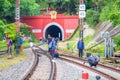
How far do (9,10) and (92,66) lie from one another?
155 ft

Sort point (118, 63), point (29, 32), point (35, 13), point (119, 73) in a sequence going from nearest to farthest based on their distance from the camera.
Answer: point (119, 73) → point (118, 63) → point (29, 32) → point (35, 13)

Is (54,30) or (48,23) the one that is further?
(54,30)

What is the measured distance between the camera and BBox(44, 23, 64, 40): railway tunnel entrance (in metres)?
78.8

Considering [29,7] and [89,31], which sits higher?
[29,7]

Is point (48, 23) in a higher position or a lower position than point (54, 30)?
higher

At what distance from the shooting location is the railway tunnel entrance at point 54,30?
78750 mm

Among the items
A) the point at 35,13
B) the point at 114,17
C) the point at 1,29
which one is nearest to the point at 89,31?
the point at 35,13

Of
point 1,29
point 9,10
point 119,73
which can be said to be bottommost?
point 119,73

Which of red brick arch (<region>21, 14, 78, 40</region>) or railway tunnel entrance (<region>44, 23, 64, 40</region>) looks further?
railway tunnel entrance (<region>44, 23, 64, 40</region>)

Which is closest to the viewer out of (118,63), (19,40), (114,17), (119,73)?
(119,73)

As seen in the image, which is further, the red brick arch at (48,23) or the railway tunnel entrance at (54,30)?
the railway tunnel entrance at (54,30)

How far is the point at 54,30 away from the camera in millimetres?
89062

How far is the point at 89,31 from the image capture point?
6538cm

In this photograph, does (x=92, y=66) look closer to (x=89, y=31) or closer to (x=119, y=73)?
(x=119, y=73)
